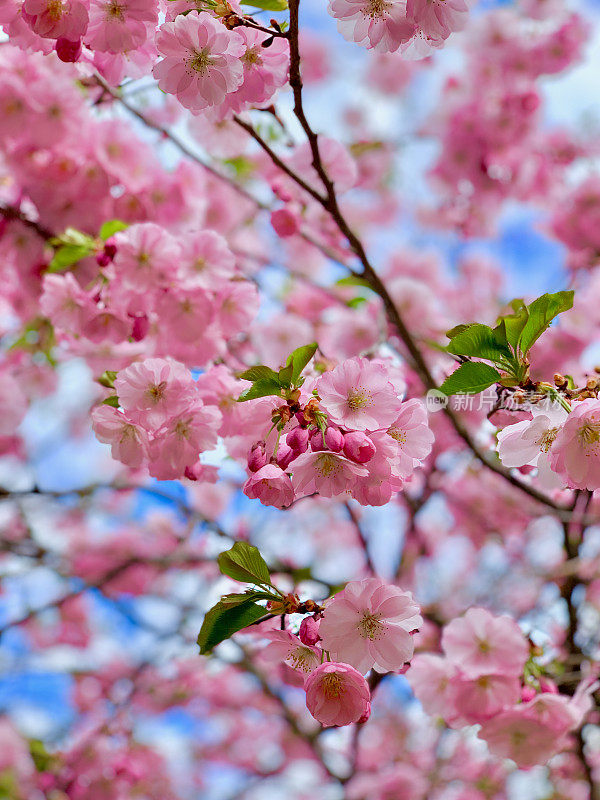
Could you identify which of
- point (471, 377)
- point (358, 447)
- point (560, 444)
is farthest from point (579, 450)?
point (358, 447)

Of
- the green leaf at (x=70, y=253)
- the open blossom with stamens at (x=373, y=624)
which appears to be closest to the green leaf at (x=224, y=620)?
the open blossom with stamens at (x=373, y=624)

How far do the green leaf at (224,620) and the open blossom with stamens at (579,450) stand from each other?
0.51m

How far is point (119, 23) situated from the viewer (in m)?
1.18

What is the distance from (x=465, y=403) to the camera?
1.66 m

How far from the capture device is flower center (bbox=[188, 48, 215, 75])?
110 centimetres

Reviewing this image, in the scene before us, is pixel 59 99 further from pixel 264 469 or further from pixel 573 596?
pixel 573 596

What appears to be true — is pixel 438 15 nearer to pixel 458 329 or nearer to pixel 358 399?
pixel 458 329

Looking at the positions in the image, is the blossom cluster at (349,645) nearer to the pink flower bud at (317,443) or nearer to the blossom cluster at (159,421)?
the pink flower bud at (317,443)

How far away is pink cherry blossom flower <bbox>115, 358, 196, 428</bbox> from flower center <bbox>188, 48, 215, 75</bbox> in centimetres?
51

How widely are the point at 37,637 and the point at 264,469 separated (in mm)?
Result: 5116

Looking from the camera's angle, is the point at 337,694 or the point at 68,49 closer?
the point at 337,694

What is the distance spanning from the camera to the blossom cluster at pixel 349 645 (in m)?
0.98

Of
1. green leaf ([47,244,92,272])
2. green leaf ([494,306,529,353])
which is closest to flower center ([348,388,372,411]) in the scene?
green leaf ([494,306,529,353])

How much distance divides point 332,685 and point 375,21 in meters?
1.08
